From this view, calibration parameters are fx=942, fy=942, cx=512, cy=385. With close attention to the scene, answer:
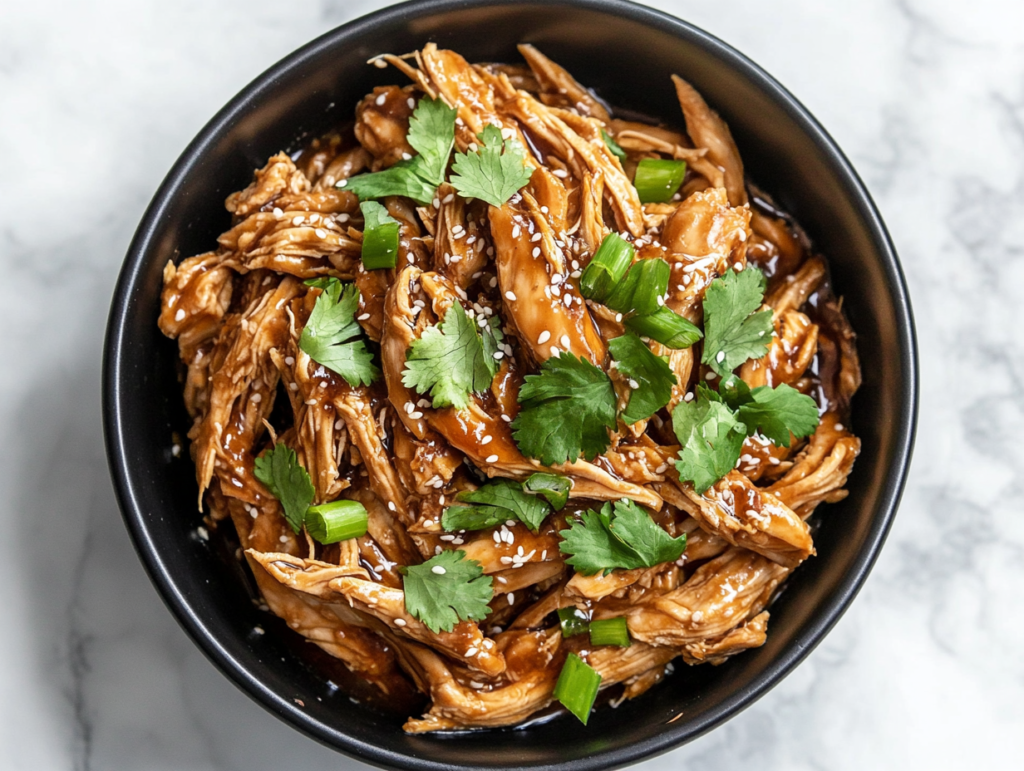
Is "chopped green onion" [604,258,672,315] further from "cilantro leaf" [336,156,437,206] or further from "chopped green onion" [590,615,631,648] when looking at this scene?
"chopped green onion" [590,615,631,648]

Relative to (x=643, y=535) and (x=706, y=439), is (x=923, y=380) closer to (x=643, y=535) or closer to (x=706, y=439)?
(x=706, y=439)

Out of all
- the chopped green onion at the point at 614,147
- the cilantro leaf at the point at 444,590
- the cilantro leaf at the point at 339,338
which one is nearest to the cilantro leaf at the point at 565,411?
the cilantro leaf at the point at 444,590

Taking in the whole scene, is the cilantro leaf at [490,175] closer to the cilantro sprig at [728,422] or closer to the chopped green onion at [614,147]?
the chopped green onion at [614,147]

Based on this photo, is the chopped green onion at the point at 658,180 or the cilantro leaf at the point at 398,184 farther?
the chopped green onion at the point at 658,180

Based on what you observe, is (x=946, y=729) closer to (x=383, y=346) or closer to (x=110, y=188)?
(x=383, y=346)

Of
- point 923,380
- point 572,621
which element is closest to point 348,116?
point 572,621

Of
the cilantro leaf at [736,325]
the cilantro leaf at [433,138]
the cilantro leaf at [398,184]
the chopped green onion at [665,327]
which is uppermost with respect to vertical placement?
the cilantro leaf at [433,138]

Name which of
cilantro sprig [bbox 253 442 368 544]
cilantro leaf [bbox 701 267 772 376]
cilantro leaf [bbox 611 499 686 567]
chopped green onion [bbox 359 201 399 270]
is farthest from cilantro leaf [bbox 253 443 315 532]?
cilantro leaf [bbox 701 267 772 376]
